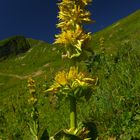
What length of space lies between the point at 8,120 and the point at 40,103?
102 inches

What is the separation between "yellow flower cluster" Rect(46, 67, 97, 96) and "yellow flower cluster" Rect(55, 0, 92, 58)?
235 millimetres

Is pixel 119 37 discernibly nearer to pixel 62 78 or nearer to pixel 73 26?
pixel 73 26

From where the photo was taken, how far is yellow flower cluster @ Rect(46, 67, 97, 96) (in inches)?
195

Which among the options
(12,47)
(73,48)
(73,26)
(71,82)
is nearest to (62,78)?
(71,82)

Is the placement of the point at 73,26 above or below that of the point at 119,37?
below

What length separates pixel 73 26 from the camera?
523 cm

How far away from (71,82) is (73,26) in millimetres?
699

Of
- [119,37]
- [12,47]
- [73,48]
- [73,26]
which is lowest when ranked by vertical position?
[73,48]

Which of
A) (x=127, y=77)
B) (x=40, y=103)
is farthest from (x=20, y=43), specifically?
(x=127, y=77)

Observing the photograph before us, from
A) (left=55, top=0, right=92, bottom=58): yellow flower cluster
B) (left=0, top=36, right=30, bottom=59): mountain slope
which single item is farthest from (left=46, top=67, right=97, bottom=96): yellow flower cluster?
(left=0, top=36, right=30, bottom=59): mountain slope

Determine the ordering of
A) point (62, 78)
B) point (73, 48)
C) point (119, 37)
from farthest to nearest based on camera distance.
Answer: point (119, 37) < point (73, 48) < point (62, 78)

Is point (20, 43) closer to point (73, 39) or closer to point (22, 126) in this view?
point (22, 126)

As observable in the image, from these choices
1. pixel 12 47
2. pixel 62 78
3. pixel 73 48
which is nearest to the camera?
pixel 62 78

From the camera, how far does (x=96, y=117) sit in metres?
11.3
